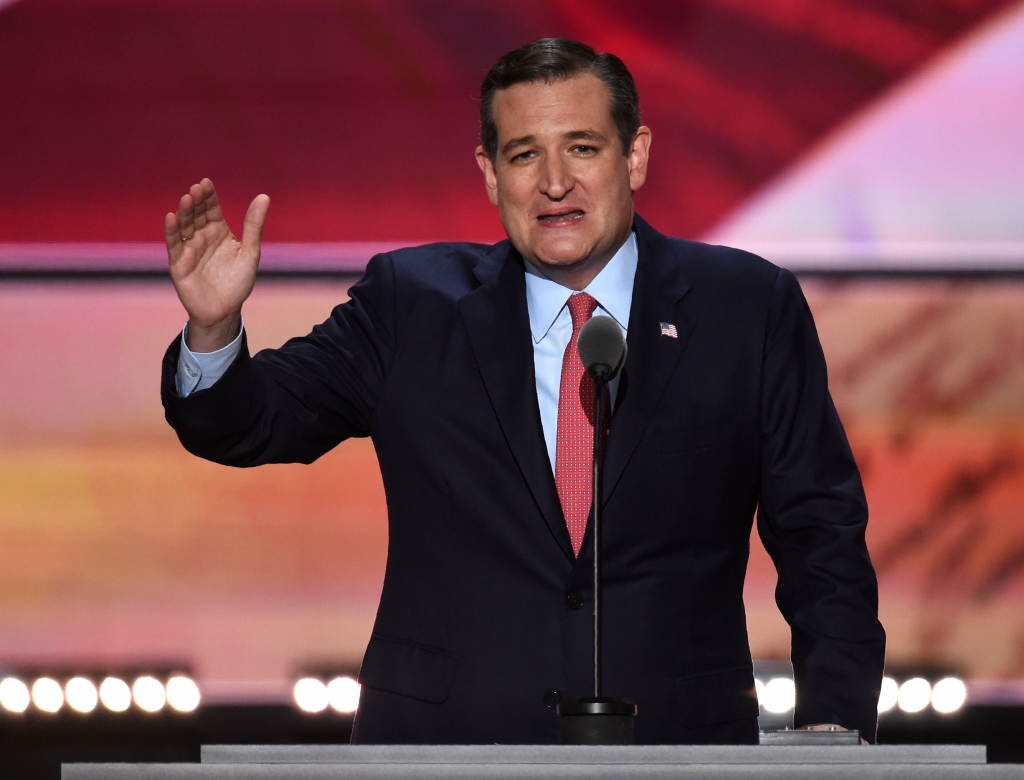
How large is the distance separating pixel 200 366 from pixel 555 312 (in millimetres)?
526

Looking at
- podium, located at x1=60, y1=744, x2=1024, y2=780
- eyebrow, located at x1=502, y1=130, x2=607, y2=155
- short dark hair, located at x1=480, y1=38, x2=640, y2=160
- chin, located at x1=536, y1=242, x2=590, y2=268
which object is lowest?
podium, located at x1=60, y1=744, x2=1024, y2=780

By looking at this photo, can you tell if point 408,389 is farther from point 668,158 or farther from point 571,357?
point 668,158

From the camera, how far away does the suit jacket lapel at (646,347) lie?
5.87ft

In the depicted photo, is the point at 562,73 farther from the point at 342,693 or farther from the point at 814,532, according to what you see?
the point at 342,693

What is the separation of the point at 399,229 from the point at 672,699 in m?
1.68

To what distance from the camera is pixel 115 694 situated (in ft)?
10.1

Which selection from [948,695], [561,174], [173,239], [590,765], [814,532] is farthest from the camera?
[948,695]

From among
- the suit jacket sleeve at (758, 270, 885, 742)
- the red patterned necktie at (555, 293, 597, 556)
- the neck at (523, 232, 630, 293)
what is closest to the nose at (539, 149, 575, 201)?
the neck at (523, 232, 630, 293)

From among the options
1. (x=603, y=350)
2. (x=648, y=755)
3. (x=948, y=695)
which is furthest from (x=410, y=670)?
(x=948, y=695)

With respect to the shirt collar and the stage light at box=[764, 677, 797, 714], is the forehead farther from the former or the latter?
the stage light at box=[764, 677, 797, 714]

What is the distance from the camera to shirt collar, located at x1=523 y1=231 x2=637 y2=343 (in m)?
1.95

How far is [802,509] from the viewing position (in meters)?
1.80

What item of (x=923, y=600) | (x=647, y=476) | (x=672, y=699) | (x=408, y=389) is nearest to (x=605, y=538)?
(x=647, y=476)

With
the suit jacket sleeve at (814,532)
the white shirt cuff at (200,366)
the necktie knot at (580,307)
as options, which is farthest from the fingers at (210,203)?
the suit jacket sleeve at (814,532)
